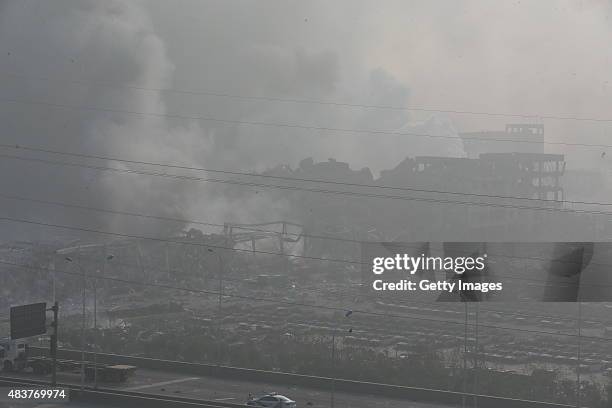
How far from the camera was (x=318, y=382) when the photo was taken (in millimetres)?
36688

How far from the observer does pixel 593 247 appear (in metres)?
77.8

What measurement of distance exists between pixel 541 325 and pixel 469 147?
105 meters

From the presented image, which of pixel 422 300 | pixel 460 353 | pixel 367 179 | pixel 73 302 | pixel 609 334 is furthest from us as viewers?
pixel 367 179

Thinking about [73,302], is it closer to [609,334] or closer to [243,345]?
[243,345]

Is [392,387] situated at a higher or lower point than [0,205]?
lower

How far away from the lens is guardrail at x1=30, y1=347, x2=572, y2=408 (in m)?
32.7

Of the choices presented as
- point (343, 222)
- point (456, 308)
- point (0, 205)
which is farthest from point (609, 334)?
point (0, 205)

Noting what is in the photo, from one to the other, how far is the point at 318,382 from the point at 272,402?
577 centimetres

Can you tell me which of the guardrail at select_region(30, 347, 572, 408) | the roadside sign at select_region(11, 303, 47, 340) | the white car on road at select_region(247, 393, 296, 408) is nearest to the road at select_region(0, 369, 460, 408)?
the guardrail at select_region(30, 347, 572, 408)

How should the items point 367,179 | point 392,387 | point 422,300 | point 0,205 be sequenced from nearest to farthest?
point 392,387 → point 422,300 → point 0,205 → point 367,179

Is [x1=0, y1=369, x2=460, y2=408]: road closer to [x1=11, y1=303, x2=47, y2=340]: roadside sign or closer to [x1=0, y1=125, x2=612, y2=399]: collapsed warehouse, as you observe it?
[x1=0, y1=125, x2=612, y2=399]: collapsed warehouse

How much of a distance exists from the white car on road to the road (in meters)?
1.57

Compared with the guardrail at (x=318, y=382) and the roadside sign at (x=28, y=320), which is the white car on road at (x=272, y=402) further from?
the roadside sign at (x=28, y=320)

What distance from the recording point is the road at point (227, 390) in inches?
1313
